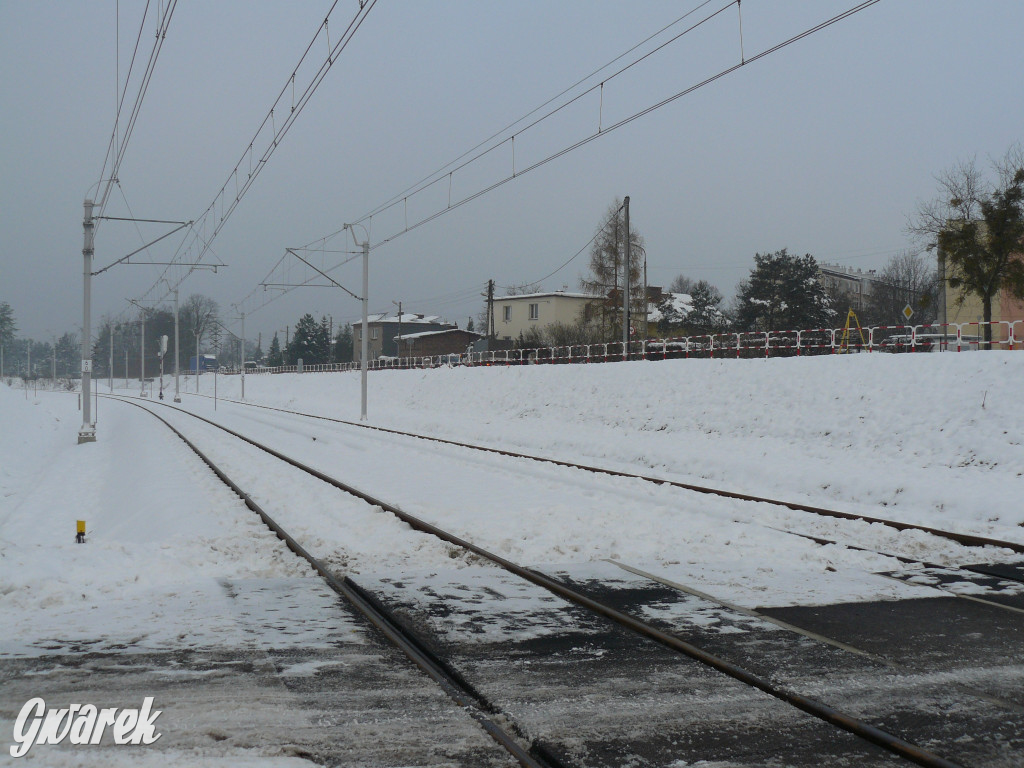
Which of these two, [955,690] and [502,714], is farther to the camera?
[955,690]

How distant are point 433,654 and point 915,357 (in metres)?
19.0

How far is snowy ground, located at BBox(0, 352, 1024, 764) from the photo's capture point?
7.80 meters

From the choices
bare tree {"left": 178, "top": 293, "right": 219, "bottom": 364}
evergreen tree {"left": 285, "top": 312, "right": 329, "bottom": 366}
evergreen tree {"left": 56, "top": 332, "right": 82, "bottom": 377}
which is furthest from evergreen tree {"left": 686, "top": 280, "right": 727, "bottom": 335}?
Result: evergreen tree {"left": 56, "top": 332, "right": 82, "bottom": 377}

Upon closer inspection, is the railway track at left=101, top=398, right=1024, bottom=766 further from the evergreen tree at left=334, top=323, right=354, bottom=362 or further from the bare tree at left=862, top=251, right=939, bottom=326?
the evergreen tree at left=334, top=323, right=354, bottom=362

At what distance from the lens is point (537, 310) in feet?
310

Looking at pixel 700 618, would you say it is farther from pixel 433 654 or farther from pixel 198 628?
pixel 198 628

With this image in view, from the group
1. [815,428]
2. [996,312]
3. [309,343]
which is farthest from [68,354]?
[815,428]

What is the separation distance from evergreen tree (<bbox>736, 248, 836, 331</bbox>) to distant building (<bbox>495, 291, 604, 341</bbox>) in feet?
89.5

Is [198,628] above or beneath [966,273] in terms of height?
beneath

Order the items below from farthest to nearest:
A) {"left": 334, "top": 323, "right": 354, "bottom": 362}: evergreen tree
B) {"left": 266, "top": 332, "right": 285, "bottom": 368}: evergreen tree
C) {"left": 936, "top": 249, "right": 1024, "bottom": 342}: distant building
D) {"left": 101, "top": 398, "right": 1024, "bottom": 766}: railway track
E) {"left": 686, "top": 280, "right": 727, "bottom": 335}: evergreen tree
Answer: {"left": 266, "top": 332, "right": 285, "bottom": 368}: evergreen tree, {"left": 334, "top": 323, "right": 354, "bottom": 362}: evergreen tree, {"left": 686, "top": 280, "right": 727, "bottom": 335}: evergreen tree, {"left": 936, "top": 249, "right": 1024, "bottom": 342}: distant building, {"left": 101, "top": 398, "right": 1024, "bottom": 766}: railway track

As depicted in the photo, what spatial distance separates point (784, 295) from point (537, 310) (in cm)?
3483

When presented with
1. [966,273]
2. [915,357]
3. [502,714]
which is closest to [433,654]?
[502,714]

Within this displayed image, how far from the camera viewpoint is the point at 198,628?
22.2ft

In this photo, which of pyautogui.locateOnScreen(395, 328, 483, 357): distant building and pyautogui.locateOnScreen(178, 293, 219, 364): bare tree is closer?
→ pyautogui.locateOnScreen(395, 328, 483, 357): distant building
